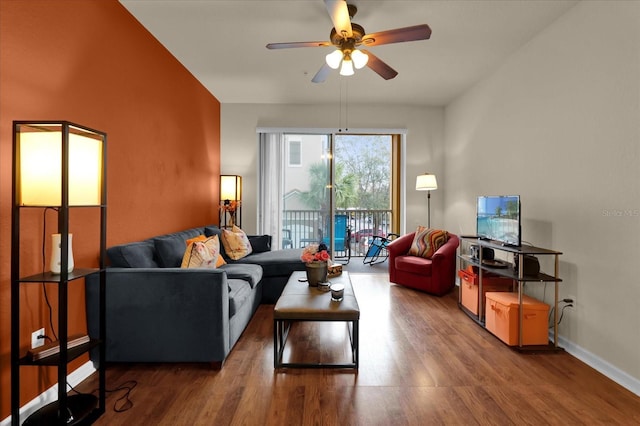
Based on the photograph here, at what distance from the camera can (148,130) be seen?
10.0 feet

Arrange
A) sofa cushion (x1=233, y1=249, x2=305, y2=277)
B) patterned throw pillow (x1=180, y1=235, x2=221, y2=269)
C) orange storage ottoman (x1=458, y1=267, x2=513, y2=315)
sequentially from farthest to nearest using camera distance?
1. sofa cushion (x1=233, y1=249, x2=305, y2=277)
2. orange storage ottoman (x1=458, y1=267, x2=513, y2=315)
3. patterned throw pillow (x1=180, y1=235, x2=221, y2=269)

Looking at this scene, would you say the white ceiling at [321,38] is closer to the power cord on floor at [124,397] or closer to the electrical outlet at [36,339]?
→ the electrical outlet at [36,339]

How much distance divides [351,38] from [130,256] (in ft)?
7.70

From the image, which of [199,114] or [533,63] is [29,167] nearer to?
[199,114]

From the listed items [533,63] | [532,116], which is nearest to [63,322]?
[532,116]

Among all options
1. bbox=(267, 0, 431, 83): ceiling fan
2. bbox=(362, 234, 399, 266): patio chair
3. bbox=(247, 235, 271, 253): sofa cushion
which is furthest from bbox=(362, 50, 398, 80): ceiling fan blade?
bbox=(362, 234, 399, 266): patio chair

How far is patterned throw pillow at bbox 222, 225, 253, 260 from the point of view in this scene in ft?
13.0

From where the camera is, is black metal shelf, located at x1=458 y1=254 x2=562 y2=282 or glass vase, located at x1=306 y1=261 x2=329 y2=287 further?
glass vase, located at x1=306 y1=261 x2=329 y2=287

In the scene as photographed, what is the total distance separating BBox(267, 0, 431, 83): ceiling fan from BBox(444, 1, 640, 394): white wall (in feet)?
4.22

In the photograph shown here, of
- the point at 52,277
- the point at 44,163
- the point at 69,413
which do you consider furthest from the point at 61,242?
the point at 69,413

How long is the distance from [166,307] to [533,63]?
3.83 meters

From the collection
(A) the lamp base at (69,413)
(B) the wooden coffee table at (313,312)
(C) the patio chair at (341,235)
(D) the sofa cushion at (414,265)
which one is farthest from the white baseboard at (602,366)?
(C) the patio chair at (341,235)

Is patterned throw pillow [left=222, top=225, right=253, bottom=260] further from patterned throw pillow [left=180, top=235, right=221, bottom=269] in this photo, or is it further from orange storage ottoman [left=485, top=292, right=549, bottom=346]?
orange storage ottoman [left=485, top=292, right=549, bottom=346]

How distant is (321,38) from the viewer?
319 centimetres
